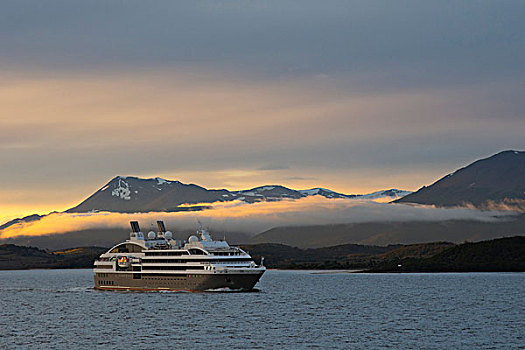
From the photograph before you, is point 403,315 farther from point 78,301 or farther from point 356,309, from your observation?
point 78,301

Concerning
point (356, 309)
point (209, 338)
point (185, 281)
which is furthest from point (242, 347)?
point (185, 281)

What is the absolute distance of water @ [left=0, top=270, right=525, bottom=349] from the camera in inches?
3423

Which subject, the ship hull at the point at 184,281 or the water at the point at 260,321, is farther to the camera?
the ship hull at the point at 184,281

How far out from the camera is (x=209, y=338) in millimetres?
89750

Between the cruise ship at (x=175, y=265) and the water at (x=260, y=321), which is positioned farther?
the cruise ship at (x=175, y=265)

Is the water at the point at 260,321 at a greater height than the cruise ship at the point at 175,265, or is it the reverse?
the cruise ship at the point at 175,265

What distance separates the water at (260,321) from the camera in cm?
8694

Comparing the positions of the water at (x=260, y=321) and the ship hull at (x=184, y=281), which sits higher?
the ship hull at (x=184, y=281)

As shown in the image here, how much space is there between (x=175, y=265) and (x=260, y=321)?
4350cm

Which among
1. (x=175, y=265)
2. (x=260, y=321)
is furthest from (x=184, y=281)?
(x=260, y=321)

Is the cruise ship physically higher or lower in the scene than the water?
higher

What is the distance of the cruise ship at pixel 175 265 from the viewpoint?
141 m

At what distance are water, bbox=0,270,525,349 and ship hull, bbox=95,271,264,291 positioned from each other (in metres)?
2.07

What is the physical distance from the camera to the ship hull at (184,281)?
14062 centimetres
